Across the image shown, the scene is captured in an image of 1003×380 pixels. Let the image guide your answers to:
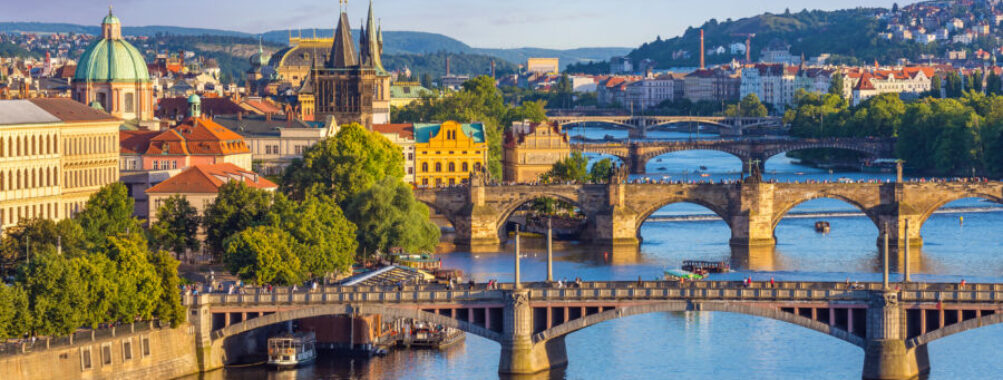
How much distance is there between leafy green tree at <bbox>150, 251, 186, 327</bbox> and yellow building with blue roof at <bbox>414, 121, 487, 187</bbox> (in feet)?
167

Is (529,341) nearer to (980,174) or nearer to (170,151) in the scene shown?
(170,151)

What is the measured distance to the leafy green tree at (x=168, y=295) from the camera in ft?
182

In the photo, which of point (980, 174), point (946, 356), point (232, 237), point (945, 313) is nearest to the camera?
point (945, 313)

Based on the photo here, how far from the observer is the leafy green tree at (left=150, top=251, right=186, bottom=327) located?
55.4 metres

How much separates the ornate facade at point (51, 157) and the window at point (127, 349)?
60.6ft

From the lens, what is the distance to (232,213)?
72625 mm

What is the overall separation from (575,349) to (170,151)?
3150 cm

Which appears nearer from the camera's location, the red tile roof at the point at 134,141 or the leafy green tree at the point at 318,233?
the leafy green tree at the point at 318,233

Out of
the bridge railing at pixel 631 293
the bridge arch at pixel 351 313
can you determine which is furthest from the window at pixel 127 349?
the bridge arch at pixel 351 313

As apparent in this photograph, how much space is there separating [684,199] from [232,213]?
27557mm

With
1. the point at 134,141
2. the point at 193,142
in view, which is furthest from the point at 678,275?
the point at 134,141

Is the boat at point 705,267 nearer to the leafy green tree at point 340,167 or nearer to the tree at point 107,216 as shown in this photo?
the leafy green tree at point 340,167

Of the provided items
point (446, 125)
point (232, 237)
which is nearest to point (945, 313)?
point (232, 237)

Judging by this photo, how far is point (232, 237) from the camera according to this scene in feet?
219
